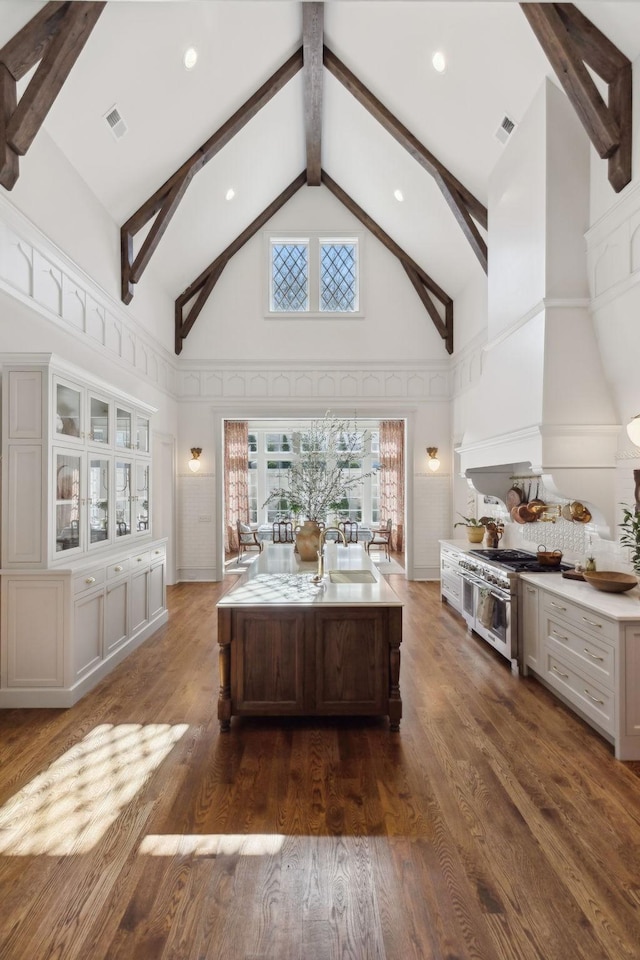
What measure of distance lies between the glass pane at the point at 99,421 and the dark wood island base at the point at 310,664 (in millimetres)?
2034

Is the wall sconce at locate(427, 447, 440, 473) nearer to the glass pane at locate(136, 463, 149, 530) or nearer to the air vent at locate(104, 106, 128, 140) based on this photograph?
the glass pane at locate(136, 463, 149, 530)

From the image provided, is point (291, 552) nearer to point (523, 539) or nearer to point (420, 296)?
point (523, 539)

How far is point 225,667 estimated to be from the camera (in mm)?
3154

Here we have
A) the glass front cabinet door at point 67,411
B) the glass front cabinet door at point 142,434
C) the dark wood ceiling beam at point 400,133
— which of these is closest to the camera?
the glass front cabinet door at point 67,411

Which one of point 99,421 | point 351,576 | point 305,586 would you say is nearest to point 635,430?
point 351,576

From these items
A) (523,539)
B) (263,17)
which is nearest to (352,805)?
(523,539)

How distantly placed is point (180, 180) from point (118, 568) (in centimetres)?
438

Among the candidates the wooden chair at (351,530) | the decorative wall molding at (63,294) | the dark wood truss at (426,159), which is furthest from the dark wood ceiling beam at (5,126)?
the wooden chair at (351,530)

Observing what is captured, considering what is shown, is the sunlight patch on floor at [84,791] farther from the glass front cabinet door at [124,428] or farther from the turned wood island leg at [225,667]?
the glass front cabinet door at [124,428]

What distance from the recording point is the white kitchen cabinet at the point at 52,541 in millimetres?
3518

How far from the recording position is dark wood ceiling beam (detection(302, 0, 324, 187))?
5094mm

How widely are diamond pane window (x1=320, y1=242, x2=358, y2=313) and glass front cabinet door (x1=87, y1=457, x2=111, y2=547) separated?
17.3 ft

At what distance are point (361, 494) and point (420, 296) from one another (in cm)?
556

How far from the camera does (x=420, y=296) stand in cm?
816
